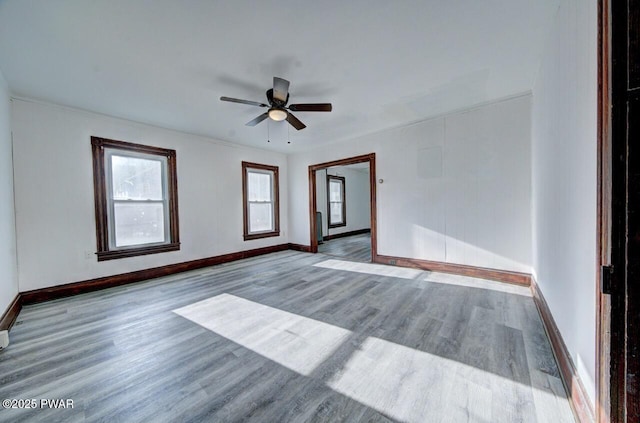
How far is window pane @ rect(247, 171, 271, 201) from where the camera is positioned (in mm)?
5820

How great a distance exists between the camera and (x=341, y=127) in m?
4.43

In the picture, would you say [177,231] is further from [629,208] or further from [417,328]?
[629,208]

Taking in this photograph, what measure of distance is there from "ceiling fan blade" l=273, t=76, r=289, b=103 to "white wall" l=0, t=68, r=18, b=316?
2.90m

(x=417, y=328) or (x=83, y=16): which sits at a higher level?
(x=83, y=16)

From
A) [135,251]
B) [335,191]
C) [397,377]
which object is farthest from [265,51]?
[335,191]

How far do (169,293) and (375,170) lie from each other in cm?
403

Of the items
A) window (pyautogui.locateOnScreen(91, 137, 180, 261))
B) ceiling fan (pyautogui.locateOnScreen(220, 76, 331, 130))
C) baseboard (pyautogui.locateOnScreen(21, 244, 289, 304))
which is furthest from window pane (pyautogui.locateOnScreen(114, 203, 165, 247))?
ceiling fan (pyautogui.locateOnScreen(220, 76, 331, 130))

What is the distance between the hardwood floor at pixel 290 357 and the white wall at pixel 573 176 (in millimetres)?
457

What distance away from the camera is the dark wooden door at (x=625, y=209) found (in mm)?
873

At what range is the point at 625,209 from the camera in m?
0.89

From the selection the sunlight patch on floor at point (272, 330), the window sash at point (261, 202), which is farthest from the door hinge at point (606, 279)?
the window sash at point (261, 202)

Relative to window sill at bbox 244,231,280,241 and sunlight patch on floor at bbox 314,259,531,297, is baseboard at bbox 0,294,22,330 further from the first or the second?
sunlight patch on floor at bbox 314,259,531,297

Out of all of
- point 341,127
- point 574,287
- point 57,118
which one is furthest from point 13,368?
point 341,127

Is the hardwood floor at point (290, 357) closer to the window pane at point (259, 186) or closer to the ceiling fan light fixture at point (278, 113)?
the ceiling fan light fixture at point (278, 113)
